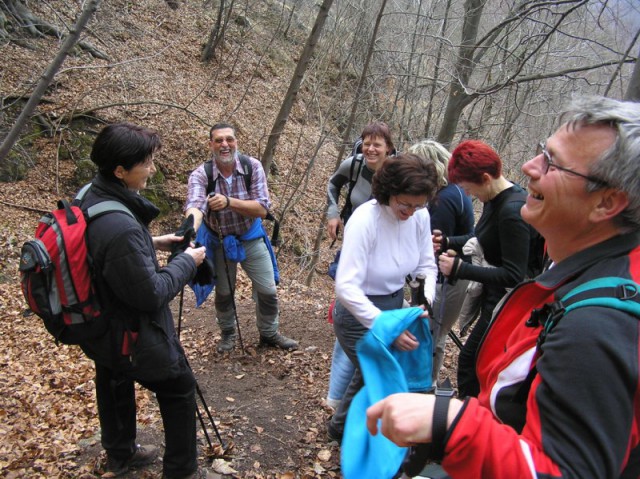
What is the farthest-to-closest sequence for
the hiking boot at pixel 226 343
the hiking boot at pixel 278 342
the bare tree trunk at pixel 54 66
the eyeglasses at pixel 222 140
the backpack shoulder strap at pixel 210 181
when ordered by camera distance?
the hiking boot at pixel 278 342
the hiking boot at pixel 226 343
the backpack shoulder strap at pixel 210 181
the eyeglasses at pixel 222 140
the bare tree trunk at pixel 54 66

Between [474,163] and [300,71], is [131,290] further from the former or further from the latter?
[300,71]

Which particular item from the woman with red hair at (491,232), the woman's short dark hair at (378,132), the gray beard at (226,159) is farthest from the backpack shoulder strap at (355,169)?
the woman with red hair at (491,232)

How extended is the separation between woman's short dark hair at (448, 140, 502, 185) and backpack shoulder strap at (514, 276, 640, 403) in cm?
195

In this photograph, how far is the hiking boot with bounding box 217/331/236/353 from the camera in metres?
4.95

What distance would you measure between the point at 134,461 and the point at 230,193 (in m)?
2.47

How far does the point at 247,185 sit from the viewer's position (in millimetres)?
4422

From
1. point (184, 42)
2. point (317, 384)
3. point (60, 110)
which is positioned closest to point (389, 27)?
point (184, 42)

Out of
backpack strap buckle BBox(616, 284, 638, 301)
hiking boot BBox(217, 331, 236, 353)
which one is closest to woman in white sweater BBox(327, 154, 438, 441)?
backpack strap buckle BBox(616, 284, 638, 301)

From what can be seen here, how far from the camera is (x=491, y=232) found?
3.05 metres

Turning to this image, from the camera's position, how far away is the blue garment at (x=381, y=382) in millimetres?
1548

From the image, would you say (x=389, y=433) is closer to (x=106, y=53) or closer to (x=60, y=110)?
(x=60, y=110)

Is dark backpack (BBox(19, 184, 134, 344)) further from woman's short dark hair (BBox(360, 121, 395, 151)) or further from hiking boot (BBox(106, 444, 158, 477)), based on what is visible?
woman's short dark hair (BBox(360, 121, 395, 151))

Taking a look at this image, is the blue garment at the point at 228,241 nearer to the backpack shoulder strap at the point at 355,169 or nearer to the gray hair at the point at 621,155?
the backpack shoulder strap at the point at 355,169

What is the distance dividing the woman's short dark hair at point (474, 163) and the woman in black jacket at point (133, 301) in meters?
1.94
